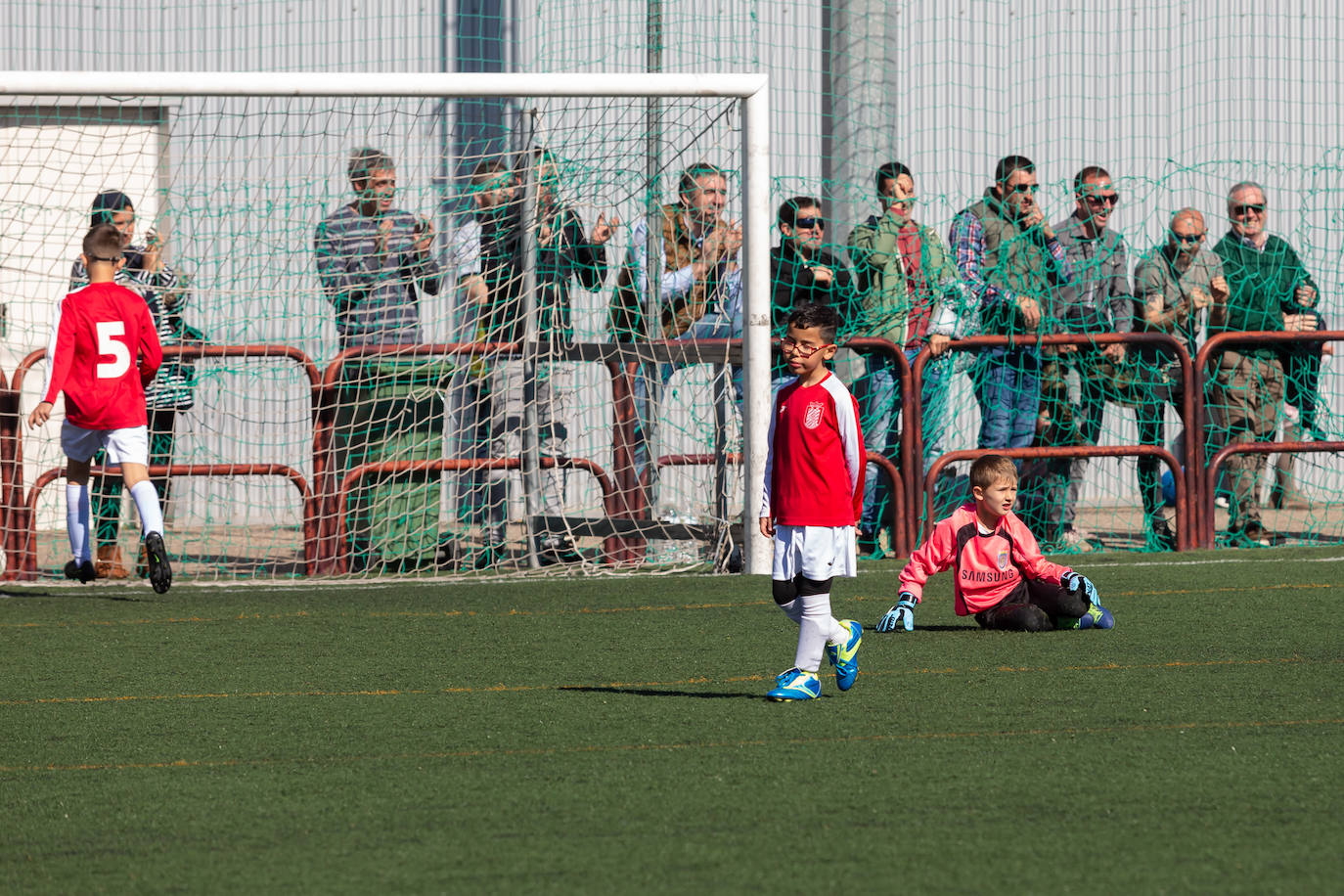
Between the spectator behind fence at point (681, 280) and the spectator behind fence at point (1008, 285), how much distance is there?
1.41m

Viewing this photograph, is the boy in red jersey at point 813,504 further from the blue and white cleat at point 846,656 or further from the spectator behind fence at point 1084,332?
the spectator behind fence at point 1084,332

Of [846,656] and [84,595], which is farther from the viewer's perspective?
[84,595]

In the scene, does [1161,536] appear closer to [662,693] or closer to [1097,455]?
[1097,455]

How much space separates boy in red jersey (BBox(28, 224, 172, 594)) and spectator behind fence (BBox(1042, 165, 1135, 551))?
4954mm

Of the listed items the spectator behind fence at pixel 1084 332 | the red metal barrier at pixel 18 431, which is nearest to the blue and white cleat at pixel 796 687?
the red metal barrier at pixel 18 431

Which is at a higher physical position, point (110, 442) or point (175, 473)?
point (110, 442)

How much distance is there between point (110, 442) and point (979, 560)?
12.8ft

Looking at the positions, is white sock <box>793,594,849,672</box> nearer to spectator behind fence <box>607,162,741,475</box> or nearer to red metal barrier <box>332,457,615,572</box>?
spectator behind fence <box>607,162,741,475</box>

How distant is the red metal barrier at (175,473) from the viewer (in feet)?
29.7

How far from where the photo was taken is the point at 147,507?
7.77m

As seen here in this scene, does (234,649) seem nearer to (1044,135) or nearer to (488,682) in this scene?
(488,682)

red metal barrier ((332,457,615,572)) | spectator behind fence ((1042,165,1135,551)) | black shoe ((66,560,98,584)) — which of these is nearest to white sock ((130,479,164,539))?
black shoe ((66,560,98,584))

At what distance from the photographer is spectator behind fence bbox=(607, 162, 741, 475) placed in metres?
9.38

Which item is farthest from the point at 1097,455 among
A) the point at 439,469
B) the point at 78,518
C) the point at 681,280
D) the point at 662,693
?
the point at 78,518
